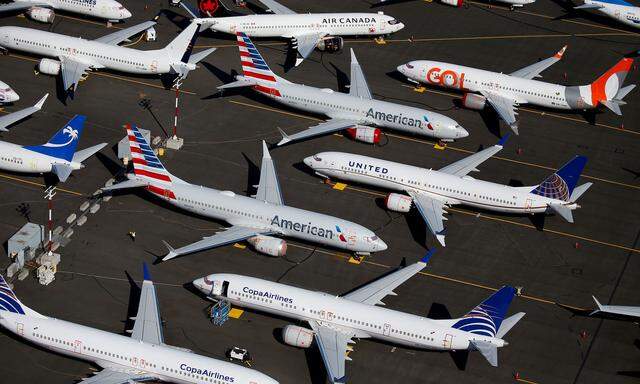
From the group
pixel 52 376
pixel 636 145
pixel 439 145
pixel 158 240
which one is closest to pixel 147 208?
pixel 158 240

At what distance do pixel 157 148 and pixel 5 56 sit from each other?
31527 millimetres

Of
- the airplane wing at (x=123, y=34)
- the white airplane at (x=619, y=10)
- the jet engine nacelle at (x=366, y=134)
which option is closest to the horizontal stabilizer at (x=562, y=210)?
the jet engine nacelle at (x=366, y=134)

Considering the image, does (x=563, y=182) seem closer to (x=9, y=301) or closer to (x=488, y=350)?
(x=488, y=350)

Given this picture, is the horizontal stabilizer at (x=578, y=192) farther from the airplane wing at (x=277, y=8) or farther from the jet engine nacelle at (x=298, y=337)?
the airplane wing at (x=277, y=8)

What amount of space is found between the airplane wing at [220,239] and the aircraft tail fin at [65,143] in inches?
717

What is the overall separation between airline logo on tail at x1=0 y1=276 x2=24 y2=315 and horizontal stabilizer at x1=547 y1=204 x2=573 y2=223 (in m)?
58.3

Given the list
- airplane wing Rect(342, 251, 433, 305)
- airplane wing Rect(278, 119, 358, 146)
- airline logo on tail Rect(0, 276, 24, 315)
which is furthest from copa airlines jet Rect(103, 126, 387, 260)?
airline logo on tail Rect(0, 276, 24, 315)

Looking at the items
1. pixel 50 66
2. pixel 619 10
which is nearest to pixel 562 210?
pixel 619 10

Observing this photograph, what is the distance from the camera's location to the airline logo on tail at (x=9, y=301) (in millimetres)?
98312

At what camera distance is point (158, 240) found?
4545 inches

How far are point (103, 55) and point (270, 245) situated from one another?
43850 millimetres

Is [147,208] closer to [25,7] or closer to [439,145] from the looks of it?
[439,145]

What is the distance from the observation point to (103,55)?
465ft

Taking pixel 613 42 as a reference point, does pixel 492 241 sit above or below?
below
